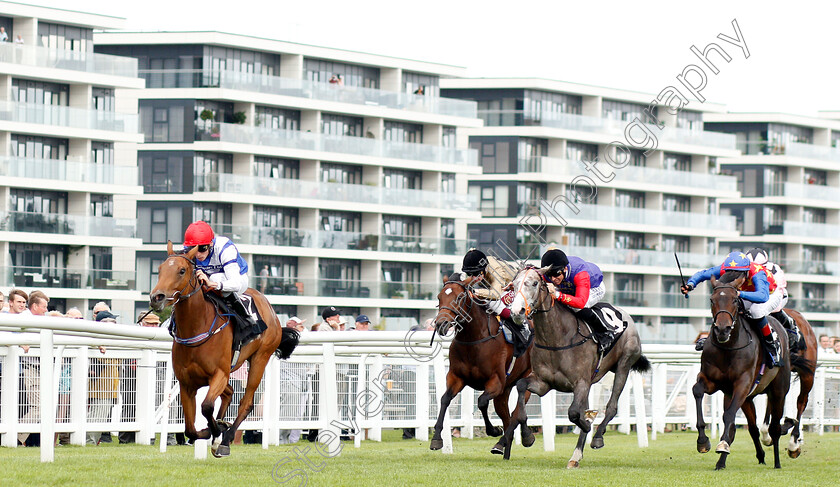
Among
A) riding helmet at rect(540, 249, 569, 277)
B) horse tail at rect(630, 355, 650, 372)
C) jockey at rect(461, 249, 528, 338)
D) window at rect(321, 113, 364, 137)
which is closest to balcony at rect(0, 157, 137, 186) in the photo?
window at rect(321, 113, 364, 137)

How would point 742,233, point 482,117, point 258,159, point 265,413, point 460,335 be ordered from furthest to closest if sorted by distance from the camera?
point 742,233, point 482,117, point 258,159, point 265,413, point 460,335

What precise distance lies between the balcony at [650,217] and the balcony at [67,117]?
70.6 ft

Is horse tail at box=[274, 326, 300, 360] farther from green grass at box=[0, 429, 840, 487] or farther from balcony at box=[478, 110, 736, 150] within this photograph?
balcony at box=[478, 110, 736, 150]

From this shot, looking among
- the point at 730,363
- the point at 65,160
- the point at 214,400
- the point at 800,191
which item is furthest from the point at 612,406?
the point at 800,191

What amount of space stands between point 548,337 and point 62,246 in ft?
119

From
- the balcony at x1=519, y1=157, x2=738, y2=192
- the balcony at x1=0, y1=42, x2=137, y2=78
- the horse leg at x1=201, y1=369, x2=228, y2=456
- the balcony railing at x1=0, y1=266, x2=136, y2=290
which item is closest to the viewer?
the horse leg at x1=201, y1=369, x2=228, y2=456

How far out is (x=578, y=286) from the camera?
13.1 meters

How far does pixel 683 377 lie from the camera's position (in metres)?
21.0

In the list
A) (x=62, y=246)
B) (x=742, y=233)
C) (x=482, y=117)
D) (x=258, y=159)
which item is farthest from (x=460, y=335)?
(x=742, y=233)

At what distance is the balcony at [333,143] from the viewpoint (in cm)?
5209

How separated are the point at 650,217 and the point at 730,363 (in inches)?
2133

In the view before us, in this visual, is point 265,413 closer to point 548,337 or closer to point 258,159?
point 548,337

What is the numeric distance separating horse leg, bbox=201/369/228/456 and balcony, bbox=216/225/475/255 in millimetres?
40232

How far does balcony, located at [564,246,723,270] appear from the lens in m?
63.2
